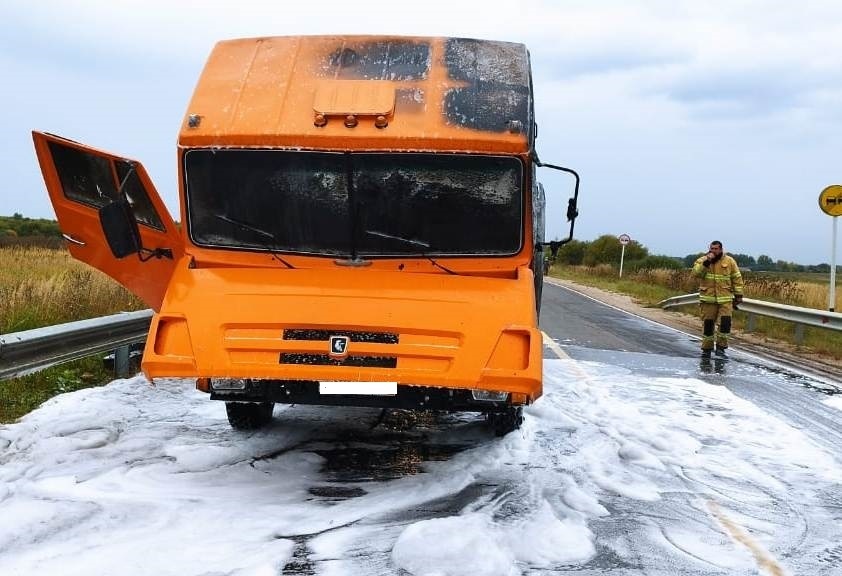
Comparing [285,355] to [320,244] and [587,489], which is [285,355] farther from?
[587,489]

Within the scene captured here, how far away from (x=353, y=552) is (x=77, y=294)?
7.95 metres

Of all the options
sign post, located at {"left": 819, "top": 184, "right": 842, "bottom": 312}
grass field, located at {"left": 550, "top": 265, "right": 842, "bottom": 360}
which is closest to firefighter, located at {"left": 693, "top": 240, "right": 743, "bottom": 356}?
grass field, located at {"left": 550, "top": 265, "right": 842, "bottom": 360}

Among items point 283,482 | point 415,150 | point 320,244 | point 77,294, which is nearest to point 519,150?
point 415,150

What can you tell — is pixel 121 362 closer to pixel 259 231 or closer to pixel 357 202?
pixel 259 231

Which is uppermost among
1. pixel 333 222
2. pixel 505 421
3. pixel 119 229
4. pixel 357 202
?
pixel 357 202

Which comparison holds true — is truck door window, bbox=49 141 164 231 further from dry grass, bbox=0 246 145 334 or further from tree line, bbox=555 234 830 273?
tree line, bbox=555 234 830 273

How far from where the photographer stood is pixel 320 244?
5496 millimetres

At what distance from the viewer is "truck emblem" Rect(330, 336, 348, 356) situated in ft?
15.4

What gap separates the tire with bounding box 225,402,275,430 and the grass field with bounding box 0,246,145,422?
66.2 inches

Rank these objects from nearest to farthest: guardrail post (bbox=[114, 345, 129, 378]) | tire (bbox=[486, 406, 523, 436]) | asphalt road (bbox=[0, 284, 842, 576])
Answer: asphalt road (bbox=[0, 284, 842, 576]), tire (bbox=[486, 406, 523, 436]), guardrail post (bbox=[114, 345, 129, 378])

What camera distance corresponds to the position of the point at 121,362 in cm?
806

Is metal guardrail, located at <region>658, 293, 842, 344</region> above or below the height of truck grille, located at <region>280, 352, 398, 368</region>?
below

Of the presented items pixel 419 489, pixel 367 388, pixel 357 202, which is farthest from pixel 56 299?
pixel 419 489

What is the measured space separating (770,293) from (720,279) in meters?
11.7
